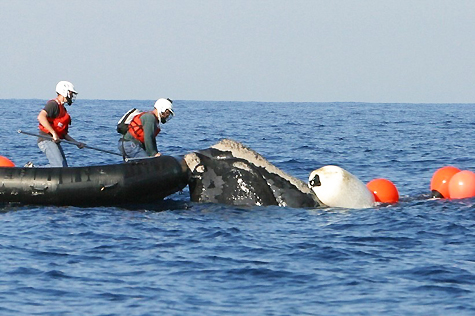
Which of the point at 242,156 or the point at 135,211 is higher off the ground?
the point at 242,156

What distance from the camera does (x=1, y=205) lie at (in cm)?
1465

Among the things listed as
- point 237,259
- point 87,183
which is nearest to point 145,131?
point 87,183

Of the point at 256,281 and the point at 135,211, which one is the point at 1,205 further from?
the point at 256,281

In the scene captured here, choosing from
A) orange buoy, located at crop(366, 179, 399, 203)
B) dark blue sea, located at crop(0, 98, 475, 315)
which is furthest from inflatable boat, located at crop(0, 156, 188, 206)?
orange buoy, located at crop(366, 179, 399, 203)

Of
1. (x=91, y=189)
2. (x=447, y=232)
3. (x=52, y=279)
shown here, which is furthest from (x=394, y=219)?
(x=52, y=279)

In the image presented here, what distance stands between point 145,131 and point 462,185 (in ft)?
19.1

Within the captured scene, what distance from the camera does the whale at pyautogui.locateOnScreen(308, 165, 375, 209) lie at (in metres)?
14.7

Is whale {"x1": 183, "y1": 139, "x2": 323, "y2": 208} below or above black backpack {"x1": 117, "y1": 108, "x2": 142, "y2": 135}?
below

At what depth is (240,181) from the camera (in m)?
14.8

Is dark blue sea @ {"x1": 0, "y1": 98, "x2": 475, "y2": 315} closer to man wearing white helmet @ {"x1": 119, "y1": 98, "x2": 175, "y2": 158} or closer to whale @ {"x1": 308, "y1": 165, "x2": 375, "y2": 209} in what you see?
whale @ {"x1": 308, "y1": 165, "x2": 375, "y2": 209}

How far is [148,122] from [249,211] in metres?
2.45

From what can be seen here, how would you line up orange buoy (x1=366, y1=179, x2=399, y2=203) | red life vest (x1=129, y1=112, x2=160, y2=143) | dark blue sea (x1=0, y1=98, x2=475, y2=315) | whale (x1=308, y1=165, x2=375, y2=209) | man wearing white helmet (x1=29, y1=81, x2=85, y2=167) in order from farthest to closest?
orange buoy (x1=366, y1=179, x2=399, y2=203)
red life vest (x1=129, y1=112, x2=160, y2=143)
man wearing white helmet (x1=29, y1=81, x2=85, y2=167)
whale (x1=308, y1=165, x2=375, y2=209)
dark blue sea (x1=0, y1=98, x2=475, y2=315)

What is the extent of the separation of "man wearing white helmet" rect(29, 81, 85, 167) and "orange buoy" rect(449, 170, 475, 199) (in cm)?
682

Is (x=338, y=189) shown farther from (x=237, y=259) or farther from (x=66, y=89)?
(x=66, y=89)
